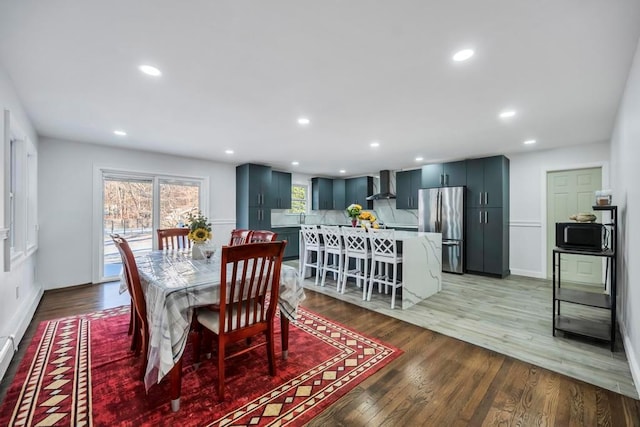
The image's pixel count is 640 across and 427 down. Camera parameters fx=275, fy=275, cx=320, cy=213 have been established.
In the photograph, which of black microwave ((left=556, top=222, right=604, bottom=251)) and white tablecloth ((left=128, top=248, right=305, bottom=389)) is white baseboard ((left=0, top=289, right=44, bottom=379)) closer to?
white tablecloth ((left=128, top=248, right=305, bottom=389))

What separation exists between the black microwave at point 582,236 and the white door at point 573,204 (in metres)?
2.54

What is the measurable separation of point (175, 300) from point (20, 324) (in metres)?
2.29

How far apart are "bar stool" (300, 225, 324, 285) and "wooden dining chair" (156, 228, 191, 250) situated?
1842 mm

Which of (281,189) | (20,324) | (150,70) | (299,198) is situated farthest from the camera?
(299,198)

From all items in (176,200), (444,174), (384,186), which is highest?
(444,174)

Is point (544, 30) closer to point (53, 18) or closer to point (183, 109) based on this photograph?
point (53, 18)

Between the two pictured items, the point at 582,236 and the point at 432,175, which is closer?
the point at 582,236

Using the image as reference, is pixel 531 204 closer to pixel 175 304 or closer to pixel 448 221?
pixel 448 221

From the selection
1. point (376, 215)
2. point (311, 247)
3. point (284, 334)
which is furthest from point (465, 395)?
point (376, 215)

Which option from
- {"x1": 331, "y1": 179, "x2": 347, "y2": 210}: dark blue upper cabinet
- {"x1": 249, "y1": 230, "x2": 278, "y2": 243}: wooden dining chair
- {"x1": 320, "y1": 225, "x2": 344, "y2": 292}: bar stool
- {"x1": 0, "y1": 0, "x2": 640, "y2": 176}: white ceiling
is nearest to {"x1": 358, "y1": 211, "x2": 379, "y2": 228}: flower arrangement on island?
{"x1": 320, "y1": 225, "x2": 344, "y2": 292}: bar stool

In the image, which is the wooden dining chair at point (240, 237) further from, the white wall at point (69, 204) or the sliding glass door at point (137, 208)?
the white wall at point (69, 204)

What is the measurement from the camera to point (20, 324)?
105 inches

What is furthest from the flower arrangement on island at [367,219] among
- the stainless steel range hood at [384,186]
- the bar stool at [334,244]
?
the stainless steel range hood at [384,186]

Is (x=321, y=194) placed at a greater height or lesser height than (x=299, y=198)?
greater
